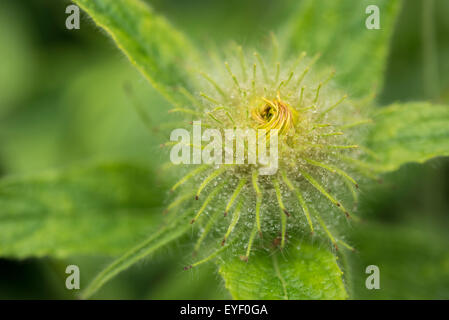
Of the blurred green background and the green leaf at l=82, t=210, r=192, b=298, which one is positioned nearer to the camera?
the green leaf at l=82, t=210, r=192, b=298

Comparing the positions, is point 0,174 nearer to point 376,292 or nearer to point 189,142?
point 189,142

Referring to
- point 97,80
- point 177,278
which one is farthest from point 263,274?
point 97,80

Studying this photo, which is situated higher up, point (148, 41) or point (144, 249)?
point (148, 41)

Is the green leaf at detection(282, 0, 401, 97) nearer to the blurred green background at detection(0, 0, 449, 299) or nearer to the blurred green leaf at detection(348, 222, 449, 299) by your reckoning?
the blurred green background at detection(0, 0, 449, 299)

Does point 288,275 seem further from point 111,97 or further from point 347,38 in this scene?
point 111,97

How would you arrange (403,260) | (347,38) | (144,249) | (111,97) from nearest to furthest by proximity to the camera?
(144,249) < (347,38) < (403,260) < (111,97)

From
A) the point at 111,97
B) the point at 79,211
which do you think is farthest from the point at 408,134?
the point at 111,97

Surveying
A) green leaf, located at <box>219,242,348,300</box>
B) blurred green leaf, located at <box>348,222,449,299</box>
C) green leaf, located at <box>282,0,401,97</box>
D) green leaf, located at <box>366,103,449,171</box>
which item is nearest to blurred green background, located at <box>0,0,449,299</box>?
blurred green leaf, located at <box>348,222,449,299</box>
